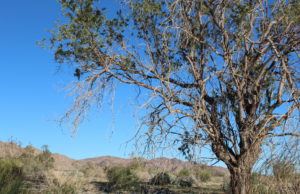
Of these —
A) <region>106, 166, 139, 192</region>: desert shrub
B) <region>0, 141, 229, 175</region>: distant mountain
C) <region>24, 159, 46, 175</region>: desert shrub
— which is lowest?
<region>106, 166, 139, 192</region>: desert shrub

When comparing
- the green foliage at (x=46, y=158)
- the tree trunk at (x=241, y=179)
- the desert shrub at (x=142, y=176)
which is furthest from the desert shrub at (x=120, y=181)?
the green foliage at (x=46, y=158)

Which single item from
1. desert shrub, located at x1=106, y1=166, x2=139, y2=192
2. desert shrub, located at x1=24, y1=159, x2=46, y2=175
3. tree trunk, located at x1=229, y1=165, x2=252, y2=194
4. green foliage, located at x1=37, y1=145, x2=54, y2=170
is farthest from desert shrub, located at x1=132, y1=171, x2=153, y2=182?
green foliage, located at x1=37, y1=145, x2=54, y2=170

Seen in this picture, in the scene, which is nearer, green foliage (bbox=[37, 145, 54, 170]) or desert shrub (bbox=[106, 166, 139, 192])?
desert shrub (bbox=[106, 166, 139, 192])

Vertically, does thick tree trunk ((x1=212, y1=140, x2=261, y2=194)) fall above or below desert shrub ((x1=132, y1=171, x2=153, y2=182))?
above

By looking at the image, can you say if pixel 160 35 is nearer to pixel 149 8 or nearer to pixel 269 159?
pixel 149 8

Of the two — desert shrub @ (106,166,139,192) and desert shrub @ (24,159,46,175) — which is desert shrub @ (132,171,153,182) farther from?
desert shrub @ (24,159,46,175)

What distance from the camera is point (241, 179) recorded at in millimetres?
7004

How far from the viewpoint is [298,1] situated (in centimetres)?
736

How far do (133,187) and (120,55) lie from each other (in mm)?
6810

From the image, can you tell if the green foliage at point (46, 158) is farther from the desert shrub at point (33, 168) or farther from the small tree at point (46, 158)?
the desert shrub at point (33, 168)

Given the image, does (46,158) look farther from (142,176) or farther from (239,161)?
(239,161)

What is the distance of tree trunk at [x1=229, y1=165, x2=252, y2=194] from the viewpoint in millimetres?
6863

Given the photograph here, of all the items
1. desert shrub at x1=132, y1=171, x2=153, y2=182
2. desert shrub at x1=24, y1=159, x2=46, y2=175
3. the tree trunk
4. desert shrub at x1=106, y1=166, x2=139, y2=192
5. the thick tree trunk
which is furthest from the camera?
desert shrub at x1=24, y1=159, x2=46, y2=175

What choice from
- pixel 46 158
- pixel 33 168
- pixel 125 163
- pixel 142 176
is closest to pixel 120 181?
pixel 142 176
